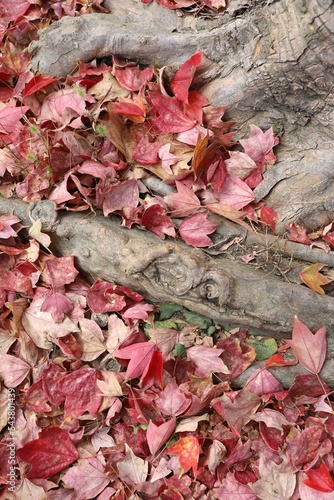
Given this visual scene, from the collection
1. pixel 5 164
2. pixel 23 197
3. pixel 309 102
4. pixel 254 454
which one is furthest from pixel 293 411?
pixel 5 164

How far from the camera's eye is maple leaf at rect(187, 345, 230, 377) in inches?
74.7

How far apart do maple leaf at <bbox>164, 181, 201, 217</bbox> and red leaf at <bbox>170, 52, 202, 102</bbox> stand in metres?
0.38

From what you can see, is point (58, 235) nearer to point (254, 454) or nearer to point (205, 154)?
point (205, 154)

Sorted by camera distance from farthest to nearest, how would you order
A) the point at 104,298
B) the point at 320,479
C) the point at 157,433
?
the point at 104,298, the point at 157,433, the point at 320,479

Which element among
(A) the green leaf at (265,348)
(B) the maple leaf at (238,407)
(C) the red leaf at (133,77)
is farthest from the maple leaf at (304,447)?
(C) the red leaf at (133,77)

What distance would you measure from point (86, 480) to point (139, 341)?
0.58m

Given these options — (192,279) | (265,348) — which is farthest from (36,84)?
(265,348)

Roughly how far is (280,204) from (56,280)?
0.99 meters

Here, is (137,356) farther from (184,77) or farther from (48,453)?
(184,77)

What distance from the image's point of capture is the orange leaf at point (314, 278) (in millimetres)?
1920

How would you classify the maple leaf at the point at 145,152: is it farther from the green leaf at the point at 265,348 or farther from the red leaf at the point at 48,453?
the red leaf at the point at 48,453

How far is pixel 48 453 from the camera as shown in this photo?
1.89m

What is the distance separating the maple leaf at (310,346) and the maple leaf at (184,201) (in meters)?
0.62

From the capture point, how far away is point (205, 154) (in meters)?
1.96
